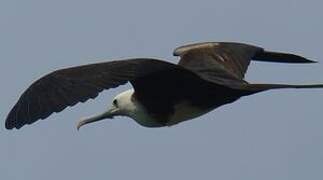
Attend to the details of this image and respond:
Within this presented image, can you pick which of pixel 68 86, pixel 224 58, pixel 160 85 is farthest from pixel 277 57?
pixel 68 86

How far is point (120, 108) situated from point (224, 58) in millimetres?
1184

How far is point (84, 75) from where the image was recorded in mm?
12531

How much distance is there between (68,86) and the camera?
41.0 feet

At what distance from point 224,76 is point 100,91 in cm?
181

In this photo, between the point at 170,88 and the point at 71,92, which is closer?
the point at 71,92

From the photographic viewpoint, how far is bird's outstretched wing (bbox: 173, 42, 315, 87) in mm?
14094

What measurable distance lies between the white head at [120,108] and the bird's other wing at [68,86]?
123cm

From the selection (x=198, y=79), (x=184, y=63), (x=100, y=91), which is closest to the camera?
(x=100, y=91)

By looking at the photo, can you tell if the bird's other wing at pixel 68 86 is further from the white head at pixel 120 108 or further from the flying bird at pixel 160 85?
the white head at pixel 120 108

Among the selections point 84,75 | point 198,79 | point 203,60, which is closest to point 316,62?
point 203,60

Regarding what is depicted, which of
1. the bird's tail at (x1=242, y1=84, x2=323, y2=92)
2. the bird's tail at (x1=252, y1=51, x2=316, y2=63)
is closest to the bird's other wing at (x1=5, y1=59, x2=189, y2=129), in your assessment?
the bird's tail at (x1=242, y1=84, x2=323, y2=92)

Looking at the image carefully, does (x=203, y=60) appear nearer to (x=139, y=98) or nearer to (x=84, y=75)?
(x=139, y=98)

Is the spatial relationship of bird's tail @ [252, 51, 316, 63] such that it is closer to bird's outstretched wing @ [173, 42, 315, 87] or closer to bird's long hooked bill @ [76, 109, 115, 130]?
bird's outstretched wing @ [173, 42, 315, 87]

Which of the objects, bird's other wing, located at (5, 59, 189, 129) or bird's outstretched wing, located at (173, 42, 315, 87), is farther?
bird's outstretched wing, located at (173, 42, 315, 87)
